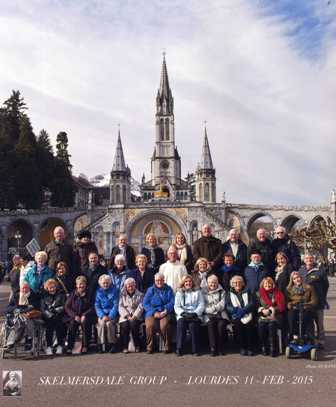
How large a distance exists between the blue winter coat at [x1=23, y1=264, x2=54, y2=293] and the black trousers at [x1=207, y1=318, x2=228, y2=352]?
2794mm

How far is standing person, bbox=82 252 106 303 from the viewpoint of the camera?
8424mm

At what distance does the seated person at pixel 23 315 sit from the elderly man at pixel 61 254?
0.74 meters

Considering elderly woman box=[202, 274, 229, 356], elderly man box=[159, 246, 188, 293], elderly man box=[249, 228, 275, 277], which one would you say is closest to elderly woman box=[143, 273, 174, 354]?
elderly man box=[159, 246, 188, 293]

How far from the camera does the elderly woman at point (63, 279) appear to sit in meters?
8.40

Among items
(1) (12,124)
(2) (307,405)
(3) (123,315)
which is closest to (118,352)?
(3) (123,315)

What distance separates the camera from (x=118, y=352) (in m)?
8.03

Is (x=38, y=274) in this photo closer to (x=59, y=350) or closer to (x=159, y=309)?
(x=59, y=350)

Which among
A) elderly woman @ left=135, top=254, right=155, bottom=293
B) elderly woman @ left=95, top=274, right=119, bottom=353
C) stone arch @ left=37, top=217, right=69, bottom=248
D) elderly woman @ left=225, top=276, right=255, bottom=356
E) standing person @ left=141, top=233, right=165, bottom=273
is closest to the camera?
elderly woman @ left=225, top=276, right=255, bottom=356

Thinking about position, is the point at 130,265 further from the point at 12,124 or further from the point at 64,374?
the point at 12,124

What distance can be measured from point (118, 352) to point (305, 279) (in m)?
3.28

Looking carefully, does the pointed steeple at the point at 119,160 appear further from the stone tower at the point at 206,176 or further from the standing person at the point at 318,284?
the standing person at the point at 318,284

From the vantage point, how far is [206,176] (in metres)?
65.2

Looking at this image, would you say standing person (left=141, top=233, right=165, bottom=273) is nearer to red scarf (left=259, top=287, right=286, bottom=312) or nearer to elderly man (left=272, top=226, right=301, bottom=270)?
elderly man (left=272, top=226, right=301, bottom=270)

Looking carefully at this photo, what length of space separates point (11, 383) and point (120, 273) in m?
3.00
